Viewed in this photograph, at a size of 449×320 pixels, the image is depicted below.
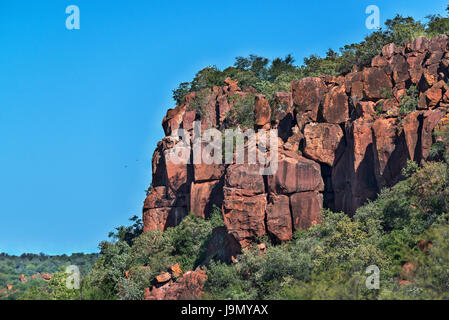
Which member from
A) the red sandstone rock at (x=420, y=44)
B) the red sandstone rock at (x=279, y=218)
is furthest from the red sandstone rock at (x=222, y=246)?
the red sandstone rock at (x=420, y=44)

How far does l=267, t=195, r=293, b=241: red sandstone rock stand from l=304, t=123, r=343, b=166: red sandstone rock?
4491 millimetres

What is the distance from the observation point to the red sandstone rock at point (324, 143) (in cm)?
5241

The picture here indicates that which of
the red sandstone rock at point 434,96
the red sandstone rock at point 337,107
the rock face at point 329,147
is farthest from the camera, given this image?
the red sandstone rock at point 337,107

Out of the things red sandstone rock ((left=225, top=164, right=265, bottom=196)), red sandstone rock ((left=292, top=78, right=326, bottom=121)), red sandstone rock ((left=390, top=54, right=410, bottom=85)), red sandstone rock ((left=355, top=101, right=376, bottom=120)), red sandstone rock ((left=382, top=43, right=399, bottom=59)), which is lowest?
red sandstone rock ((left=225, top=164, right=265, bottom=196))

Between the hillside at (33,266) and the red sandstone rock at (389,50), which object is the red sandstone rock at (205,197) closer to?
the red sandstone rock at (389,50)

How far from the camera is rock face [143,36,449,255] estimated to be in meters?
48.5

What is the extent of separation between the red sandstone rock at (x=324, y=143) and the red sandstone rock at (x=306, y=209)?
3.43m

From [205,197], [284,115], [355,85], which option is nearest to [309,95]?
[284,115]

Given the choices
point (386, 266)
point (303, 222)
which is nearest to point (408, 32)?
point (303, 222)

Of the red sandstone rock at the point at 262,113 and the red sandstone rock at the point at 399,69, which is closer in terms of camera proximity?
the red sandstone rock at the point at 399,69

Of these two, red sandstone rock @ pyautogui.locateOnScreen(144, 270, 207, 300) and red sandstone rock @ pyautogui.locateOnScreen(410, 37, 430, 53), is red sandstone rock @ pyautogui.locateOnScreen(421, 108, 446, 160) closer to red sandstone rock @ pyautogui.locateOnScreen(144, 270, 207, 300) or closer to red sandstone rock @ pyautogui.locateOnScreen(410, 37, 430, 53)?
red sandstone rock @ pyautogui.locateOnScreen(410, 37, 430, 53)

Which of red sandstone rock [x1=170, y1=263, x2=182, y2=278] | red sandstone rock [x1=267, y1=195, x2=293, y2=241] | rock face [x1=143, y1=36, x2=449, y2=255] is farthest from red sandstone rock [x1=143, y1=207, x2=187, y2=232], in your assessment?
red sandstone rock [x1=267, y1=195, x2=293, y2=241]

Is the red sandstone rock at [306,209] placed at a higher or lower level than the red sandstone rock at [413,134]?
lower
